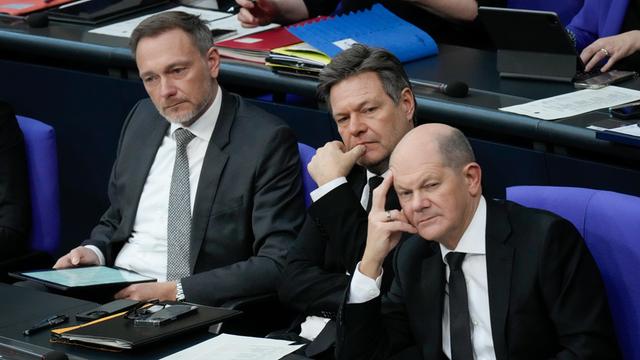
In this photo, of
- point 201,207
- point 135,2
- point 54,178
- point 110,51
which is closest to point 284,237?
point 201,207

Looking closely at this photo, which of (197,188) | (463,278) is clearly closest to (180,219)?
(197,188)

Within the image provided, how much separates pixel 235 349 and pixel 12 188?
62.1 inches

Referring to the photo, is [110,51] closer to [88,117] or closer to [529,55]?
[88,117]

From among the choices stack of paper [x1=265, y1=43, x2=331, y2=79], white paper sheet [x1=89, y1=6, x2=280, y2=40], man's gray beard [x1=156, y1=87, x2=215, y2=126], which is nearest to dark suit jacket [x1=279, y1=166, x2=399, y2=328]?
man's gray beard [x1=156, y1=87, x2=215, y2=126]

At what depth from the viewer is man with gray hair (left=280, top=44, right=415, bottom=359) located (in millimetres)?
3402

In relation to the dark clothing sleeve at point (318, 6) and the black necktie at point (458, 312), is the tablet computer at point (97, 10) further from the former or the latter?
the black necktie at point (458, 312)

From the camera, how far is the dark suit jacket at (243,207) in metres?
3.67

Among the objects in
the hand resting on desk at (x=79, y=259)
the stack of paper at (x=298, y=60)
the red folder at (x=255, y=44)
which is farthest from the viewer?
the red folder at (x=255, y=44)

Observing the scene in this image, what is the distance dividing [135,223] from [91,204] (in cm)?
120

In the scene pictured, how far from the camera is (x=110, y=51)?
16.0ft

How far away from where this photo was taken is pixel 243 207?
379 cm

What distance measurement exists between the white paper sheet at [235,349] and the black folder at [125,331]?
0.17 ft

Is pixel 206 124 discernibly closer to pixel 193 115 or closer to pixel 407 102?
pixel 193 115

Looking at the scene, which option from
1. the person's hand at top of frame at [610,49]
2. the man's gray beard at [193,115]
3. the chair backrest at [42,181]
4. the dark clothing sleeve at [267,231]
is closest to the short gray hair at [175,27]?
the man's gray beard at [193,115]
